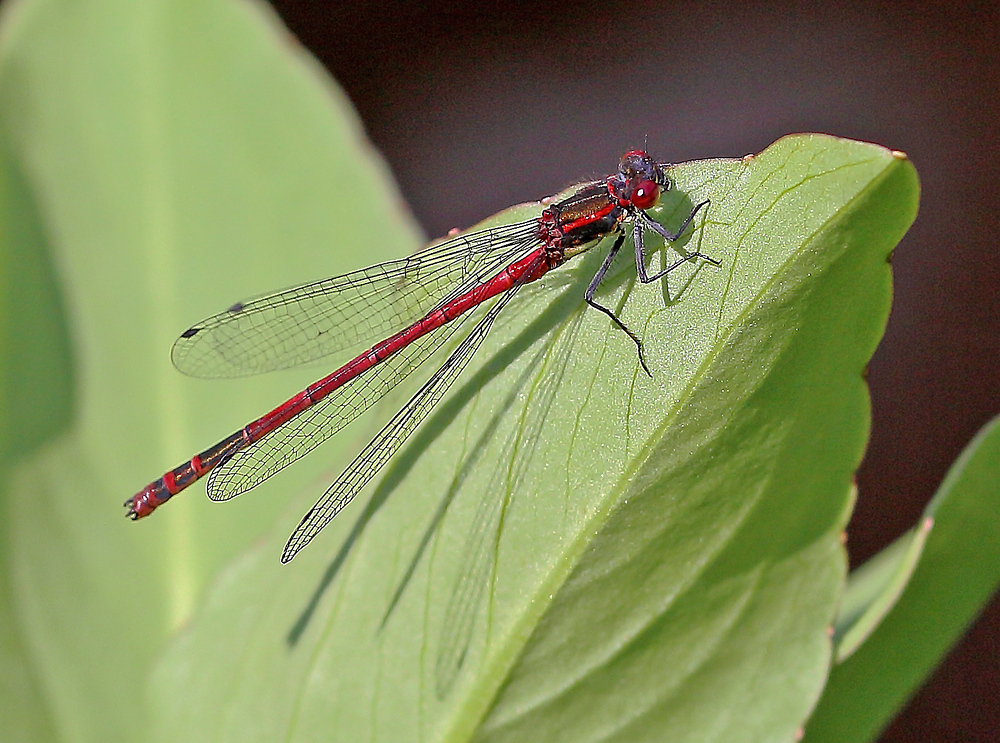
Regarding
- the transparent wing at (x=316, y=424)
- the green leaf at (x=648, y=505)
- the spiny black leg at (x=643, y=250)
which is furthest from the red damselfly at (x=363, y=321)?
the green leaf at (x=648, y=505)

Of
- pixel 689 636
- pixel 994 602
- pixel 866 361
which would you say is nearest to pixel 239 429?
pixel 689 636

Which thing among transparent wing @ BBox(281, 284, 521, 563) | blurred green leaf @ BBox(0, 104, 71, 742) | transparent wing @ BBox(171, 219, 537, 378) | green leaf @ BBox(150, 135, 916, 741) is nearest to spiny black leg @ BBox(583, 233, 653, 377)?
green leaf @ BBox(150, 135, 916, 741)

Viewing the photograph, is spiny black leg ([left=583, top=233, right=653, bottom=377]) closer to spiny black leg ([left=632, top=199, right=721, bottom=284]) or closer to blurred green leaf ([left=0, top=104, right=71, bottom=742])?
spiny black leg ([left=632, top=199, right=721, bottom=284])

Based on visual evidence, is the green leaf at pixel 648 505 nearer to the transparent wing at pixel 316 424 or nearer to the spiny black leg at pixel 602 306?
the spiny black leg at pixel 602 306

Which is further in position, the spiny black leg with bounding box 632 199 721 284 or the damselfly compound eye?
the damselfly compound eye

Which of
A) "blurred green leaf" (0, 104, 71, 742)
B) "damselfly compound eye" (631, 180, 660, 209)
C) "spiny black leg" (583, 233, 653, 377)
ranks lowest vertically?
"spiny black leg" (583, 233, 653, 377)

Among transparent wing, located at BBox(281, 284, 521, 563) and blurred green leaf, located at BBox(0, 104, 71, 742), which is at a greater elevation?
blurred green leaf, located at BBox(0, 104, 71, 742)

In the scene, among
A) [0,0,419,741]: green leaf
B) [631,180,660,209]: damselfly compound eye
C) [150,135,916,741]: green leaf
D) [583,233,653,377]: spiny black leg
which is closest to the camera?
[150,135,916,741]: green leaf
